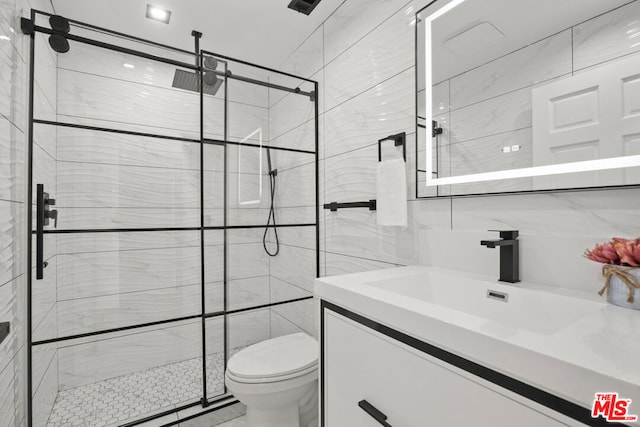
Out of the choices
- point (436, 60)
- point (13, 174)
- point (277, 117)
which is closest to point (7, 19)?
point (13, 174)

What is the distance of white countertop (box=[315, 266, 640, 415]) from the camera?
1.46 feet

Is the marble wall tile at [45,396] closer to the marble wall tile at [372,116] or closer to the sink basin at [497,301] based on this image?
the sink basin at [497,301]

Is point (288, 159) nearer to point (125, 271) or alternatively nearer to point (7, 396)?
point (125, 271)

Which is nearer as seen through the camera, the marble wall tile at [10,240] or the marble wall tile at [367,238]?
the marble wall tile at [10,240]

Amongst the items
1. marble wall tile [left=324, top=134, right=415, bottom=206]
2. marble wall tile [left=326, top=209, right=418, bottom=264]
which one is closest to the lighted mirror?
marble wall tile [left=324, top=134, right=415, bottom=206]

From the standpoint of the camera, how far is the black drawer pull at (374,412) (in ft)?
2.62

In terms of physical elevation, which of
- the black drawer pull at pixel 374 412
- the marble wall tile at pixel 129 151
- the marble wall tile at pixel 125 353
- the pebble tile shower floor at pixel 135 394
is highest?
the marble wall tile at pixel 129 151

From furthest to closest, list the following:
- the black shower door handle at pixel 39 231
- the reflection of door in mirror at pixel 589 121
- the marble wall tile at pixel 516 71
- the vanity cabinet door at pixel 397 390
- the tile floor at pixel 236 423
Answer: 1. the tile floor at pixel 236 423
2. the black shower door handle at pixel 39 231
3. the marble wall tile at pixel 516 71
4. the reflection of door in mirror at pixel 589 121
5. the vanity cabinet door at pixel 397 390

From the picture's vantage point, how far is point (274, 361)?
1526 millimetres

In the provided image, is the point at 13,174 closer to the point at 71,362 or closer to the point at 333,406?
the point at 71,362

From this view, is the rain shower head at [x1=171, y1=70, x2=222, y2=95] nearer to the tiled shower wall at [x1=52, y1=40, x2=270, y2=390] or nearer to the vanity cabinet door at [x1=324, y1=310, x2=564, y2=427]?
the tiled shower wall at [x1=52, y1=40, x2=270, y2=390]

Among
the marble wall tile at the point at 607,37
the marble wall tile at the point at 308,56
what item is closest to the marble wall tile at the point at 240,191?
the marble wall tile at the point at 308,56

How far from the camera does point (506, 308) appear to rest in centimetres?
94

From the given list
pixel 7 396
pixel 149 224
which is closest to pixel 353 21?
pixel 149 224
